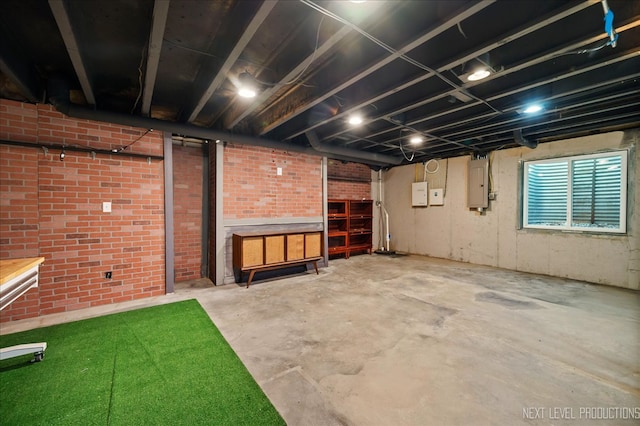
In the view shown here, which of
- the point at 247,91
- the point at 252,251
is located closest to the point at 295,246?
the point at 252,251

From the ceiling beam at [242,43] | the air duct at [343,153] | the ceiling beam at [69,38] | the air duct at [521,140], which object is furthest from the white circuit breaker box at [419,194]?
the ceiling beam at [69,38]

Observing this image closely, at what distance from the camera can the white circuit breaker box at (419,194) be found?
679 cm

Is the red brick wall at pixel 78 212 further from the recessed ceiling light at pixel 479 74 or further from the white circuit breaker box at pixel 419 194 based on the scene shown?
the white circuit breaker box at pixel 419 194

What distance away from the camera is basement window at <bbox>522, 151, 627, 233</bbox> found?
425 centimetres

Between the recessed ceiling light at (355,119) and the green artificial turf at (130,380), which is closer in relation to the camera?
the green artificial turf at (130,380)

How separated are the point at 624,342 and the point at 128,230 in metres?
5.90

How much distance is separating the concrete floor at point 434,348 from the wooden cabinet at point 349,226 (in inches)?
91.6

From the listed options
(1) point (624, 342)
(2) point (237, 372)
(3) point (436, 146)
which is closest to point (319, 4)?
(2) point (237, 372)

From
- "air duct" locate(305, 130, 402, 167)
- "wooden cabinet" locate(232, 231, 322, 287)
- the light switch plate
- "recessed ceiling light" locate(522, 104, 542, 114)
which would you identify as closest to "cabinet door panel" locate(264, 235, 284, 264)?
"wooden cabinet" locate(232, 231, 322, 287)

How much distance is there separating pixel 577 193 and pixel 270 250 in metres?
5.81

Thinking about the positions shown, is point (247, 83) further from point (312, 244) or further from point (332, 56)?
point (312, 244)

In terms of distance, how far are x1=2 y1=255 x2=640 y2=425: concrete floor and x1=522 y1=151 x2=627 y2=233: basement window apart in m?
1.22

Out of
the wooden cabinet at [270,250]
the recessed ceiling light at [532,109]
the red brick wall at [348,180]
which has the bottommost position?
the wooden cabinet at [270,250]

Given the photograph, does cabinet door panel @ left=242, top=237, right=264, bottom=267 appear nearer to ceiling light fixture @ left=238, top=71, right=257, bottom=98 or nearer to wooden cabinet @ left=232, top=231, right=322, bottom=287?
wooden cabinet @ left=232, top=231, right=322, bottom=287
